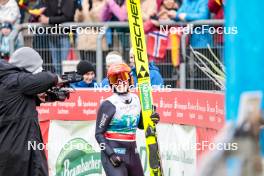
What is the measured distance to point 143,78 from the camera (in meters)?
9.43

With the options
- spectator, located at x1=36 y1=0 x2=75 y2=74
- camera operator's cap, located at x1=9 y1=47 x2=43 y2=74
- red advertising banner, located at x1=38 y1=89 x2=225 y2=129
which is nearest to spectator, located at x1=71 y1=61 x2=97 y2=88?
red advertising banner, located at x1=38 y1=89 x2=225 y2=129

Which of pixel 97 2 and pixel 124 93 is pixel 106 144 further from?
pixel 97 2

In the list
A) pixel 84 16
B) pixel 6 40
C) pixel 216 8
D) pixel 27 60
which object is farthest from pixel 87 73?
pixel 27 60

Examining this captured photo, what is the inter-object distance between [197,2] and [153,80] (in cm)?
153

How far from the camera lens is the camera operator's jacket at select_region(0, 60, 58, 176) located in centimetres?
860

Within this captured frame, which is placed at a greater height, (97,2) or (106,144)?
(97,2)

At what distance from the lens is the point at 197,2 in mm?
12133

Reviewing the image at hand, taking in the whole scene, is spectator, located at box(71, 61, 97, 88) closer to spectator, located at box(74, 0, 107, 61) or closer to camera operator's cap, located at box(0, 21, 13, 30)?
spectator, located at box(74, 0, 107, 61)

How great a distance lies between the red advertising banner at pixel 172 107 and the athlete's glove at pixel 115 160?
3.95ft

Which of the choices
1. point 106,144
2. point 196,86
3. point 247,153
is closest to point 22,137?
point 106,144

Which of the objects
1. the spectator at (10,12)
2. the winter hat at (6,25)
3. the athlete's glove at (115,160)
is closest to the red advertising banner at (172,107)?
the athlete's glove at (115,160)

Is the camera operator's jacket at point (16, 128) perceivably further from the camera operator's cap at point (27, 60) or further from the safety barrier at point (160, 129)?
the safety barrier at point (160, 129)

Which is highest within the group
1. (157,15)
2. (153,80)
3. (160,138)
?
(157,15)

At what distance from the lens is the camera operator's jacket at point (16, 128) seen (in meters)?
8.60
